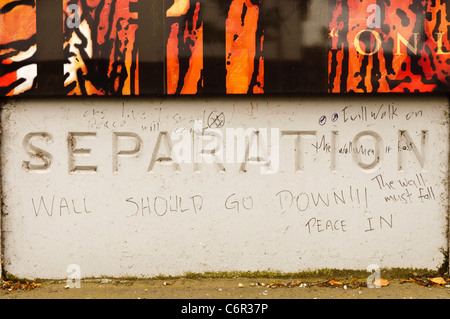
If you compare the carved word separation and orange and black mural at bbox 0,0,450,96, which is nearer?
orange and black mural at bbox 0,0,450,96

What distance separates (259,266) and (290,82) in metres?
1.86

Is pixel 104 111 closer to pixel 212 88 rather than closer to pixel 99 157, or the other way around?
pixel 99 157

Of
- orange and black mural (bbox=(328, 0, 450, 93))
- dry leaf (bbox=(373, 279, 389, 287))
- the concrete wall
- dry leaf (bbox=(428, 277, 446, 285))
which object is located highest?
orange and black mural (bbox=(328, 0, 450, 93))

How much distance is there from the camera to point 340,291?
158 inches

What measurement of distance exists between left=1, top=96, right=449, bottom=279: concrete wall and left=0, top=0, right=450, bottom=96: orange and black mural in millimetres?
216

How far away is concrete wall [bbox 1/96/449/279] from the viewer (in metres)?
4.18

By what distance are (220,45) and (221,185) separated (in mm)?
1372

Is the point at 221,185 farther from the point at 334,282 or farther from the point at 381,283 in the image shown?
the point at 381,283

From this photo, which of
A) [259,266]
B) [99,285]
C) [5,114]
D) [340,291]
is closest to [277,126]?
[259,266]

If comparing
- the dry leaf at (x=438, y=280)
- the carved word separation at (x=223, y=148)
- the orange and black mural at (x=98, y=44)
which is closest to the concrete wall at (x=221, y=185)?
the carved word separation at (x=223, y=148)

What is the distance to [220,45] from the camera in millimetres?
4066

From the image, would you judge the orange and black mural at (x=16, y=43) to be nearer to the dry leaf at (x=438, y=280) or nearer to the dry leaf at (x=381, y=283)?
the dry leaf at (x=381, y=283)

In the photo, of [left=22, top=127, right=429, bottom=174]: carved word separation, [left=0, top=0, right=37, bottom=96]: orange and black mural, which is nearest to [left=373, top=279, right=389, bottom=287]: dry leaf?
[left=22, top=127, right=429, bottom=174]: carved word separation

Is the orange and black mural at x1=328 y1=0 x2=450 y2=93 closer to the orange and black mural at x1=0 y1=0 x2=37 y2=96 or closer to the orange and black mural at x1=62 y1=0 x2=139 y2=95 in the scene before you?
the orange and black mural at x1=62 y1=0 x2=139 y2=95
